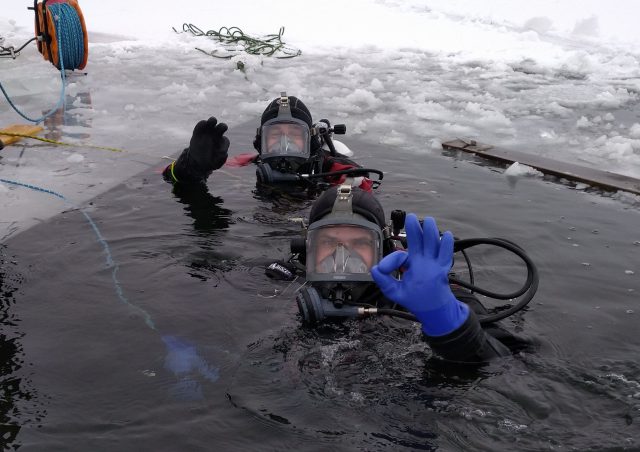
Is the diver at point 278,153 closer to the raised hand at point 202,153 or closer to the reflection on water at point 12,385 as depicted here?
the raised hand at point 202,153

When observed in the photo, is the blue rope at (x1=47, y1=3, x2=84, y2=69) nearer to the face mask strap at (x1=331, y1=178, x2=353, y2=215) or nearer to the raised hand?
the raised hand

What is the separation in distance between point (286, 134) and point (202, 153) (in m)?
0.82

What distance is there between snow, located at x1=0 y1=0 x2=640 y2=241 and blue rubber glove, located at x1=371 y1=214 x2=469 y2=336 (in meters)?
3.52

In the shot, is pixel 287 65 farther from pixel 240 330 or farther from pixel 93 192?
pixel 240 330

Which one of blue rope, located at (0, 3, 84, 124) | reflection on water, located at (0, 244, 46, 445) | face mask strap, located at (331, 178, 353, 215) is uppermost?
blue rope, located at (0, 3, 84, 124)

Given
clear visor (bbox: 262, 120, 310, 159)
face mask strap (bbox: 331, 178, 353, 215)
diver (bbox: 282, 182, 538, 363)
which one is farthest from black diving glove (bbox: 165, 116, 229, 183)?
face mask strap (bbox: 331, 178, 353, 215)

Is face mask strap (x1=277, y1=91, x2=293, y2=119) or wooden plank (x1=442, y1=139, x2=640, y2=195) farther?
wooden plank (x1=442, y1=139, x2=640, y2=195)

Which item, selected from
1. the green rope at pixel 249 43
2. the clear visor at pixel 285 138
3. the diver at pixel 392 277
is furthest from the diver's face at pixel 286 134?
the green rope at pixel 249 43

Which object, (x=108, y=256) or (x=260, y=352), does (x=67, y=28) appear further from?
(x=260, y=352)

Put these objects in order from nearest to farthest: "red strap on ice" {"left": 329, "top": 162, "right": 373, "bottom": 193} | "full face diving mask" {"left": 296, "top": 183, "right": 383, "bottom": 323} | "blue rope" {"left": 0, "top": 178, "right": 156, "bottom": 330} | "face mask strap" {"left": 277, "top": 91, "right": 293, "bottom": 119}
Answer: "full face diving mask" {"left": 296, "top": 183, "right": 383, "bottom": 323} → "blue rope" {"left": 0, "top": 178, "right": 156, "bottom": 330} → "red strap on ice" {"left": 329, "top": 162, "right": 373, "bottom": 193} → "face mask strap" {"left": 277, "top": 91, "right": 293, "bottom": 119}

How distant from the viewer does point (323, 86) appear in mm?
11031

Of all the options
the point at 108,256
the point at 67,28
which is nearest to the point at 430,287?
the point at 108,256

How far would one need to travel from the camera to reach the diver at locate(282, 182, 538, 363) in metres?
3.03

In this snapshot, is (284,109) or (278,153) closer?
(278,153)
